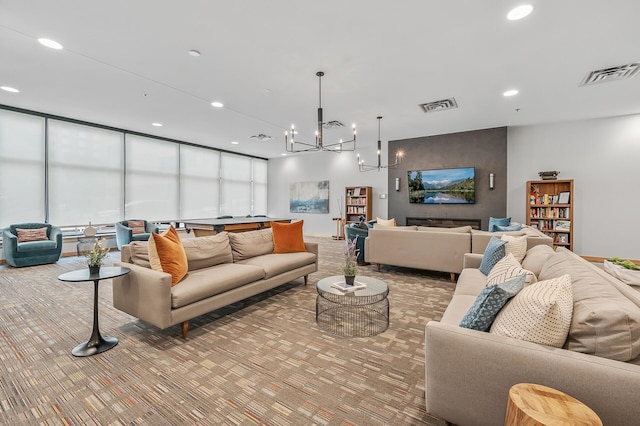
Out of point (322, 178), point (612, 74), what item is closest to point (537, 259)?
point (612, 74)

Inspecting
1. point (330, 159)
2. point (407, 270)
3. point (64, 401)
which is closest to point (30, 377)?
point (64, 401)

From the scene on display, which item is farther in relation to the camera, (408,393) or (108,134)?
(108,134)

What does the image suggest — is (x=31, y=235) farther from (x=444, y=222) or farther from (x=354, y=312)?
(x=444, y=222)

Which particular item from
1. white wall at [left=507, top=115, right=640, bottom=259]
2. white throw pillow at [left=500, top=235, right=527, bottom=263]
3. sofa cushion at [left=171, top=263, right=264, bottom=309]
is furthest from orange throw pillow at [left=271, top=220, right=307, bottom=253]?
white wall at [left=507, top=115, right=640, bottom=259]

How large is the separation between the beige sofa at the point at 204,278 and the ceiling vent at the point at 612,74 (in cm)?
479

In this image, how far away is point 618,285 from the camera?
166cm

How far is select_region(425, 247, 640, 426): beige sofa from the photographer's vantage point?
1088mm

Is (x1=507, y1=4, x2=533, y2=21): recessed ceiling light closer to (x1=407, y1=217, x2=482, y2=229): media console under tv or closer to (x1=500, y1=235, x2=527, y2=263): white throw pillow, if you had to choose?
(x1=500, y1=235, x2=527, y2=263): white throw pillow

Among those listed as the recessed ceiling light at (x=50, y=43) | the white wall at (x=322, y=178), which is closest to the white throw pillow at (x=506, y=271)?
the recessed ceiling light at (x=50, y=43)

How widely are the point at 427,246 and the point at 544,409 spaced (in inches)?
147

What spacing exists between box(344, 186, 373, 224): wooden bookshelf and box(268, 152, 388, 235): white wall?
228 millimetres

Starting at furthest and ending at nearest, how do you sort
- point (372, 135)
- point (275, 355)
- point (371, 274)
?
point (372, 135) → point (371, 274) → point (275, 355)

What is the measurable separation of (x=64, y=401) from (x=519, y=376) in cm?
256

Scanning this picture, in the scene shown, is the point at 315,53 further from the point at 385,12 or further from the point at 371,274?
the point at 371,274
